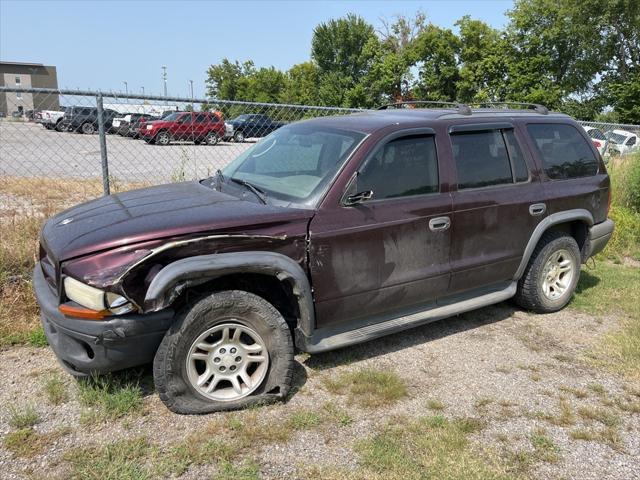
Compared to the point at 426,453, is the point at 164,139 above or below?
above

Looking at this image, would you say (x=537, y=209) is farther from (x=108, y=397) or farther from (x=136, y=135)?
(x=136, y=135)

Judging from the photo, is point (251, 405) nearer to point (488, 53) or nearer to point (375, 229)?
point (375, 229)

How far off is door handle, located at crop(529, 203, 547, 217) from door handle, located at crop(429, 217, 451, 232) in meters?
1.01

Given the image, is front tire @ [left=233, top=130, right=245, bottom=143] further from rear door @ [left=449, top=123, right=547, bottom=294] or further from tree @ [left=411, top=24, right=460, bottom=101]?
tree @ [left=411, top=24, right=460, bottom=101]

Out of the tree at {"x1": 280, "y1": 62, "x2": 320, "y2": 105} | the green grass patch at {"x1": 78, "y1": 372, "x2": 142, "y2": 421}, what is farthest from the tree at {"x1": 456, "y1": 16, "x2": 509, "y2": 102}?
the green grass patch at {"x1": 78, "y1": 372, "x2": 142, "y2": 421}

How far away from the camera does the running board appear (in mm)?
3562

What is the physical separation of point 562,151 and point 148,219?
12.7ft

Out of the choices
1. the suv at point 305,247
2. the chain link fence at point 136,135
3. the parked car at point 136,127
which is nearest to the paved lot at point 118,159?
the chain link fence at point 136,135

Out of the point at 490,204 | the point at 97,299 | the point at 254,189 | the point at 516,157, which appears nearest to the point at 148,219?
the point at 97,299

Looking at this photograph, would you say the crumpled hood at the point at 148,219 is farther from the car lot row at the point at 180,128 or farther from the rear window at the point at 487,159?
the car lot row at the point at 180,128

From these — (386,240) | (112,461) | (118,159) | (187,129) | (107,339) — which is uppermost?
(187,129)

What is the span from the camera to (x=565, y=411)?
3.46m

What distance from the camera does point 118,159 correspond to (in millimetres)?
15758

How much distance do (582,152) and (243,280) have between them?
3.71 meters
